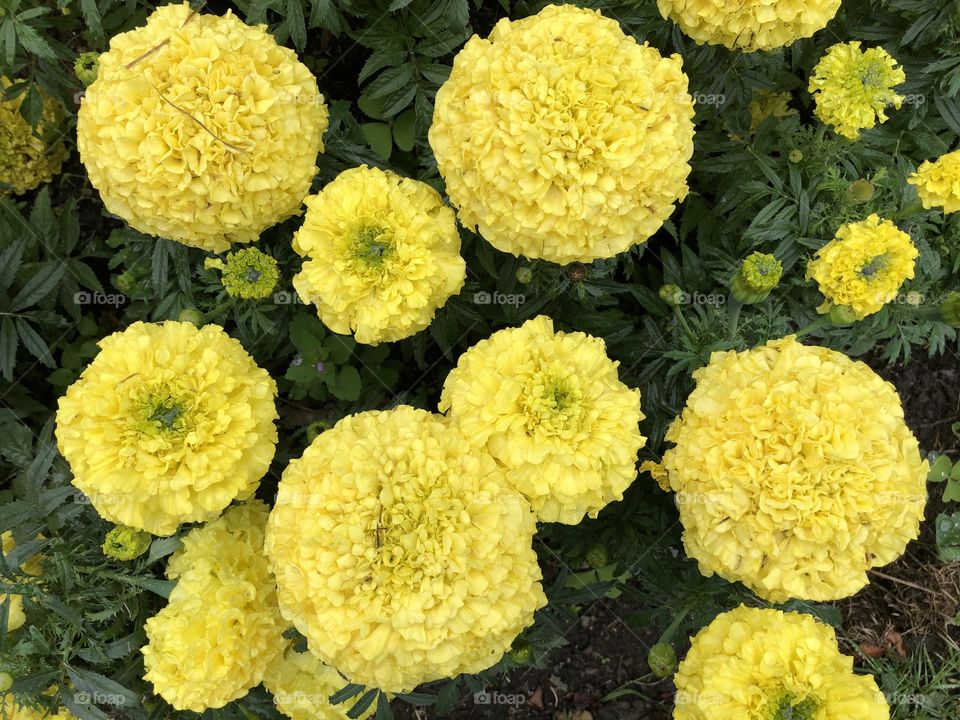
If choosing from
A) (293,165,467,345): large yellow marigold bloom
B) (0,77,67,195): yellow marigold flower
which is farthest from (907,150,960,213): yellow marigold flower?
(0,77,67,195): yellow marigold flower

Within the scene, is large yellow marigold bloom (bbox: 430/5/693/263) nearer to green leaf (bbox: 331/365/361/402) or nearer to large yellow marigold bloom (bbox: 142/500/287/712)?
green leaf (bbox: 331/365/361/402)

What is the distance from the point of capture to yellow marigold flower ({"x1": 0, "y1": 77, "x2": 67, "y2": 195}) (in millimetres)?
3396

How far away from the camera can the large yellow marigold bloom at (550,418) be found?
6.81 feet

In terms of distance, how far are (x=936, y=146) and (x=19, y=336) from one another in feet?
14.5

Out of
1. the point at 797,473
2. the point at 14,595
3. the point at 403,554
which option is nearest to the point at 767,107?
the point at 797,473

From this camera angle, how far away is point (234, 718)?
8.78 ft

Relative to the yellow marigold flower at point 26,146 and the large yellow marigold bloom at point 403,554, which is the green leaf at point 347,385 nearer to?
the large yellow marigold bloom at point 403,554

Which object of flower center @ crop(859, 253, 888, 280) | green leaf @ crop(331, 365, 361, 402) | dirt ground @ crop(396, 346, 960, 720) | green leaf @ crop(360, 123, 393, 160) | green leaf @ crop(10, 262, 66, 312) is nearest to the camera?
flower center @ crop(859, 253, 888, 280)

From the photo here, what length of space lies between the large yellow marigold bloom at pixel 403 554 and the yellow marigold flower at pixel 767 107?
2312 millimetres

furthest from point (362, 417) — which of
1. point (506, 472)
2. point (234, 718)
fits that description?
point (234, 718)

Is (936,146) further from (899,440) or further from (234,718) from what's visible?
(234,718)

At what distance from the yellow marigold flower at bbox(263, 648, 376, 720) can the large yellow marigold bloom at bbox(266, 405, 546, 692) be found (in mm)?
524

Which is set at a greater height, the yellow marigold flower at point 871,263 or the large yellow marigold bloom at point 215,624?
the yellow marigold flower at point 871,263

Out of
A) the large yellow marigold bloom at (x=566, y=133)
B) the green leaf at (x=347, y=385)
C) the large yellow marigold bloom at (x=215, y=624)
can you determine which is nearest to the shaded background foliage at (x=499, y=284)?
the green leaf at (x=347, y=385)
